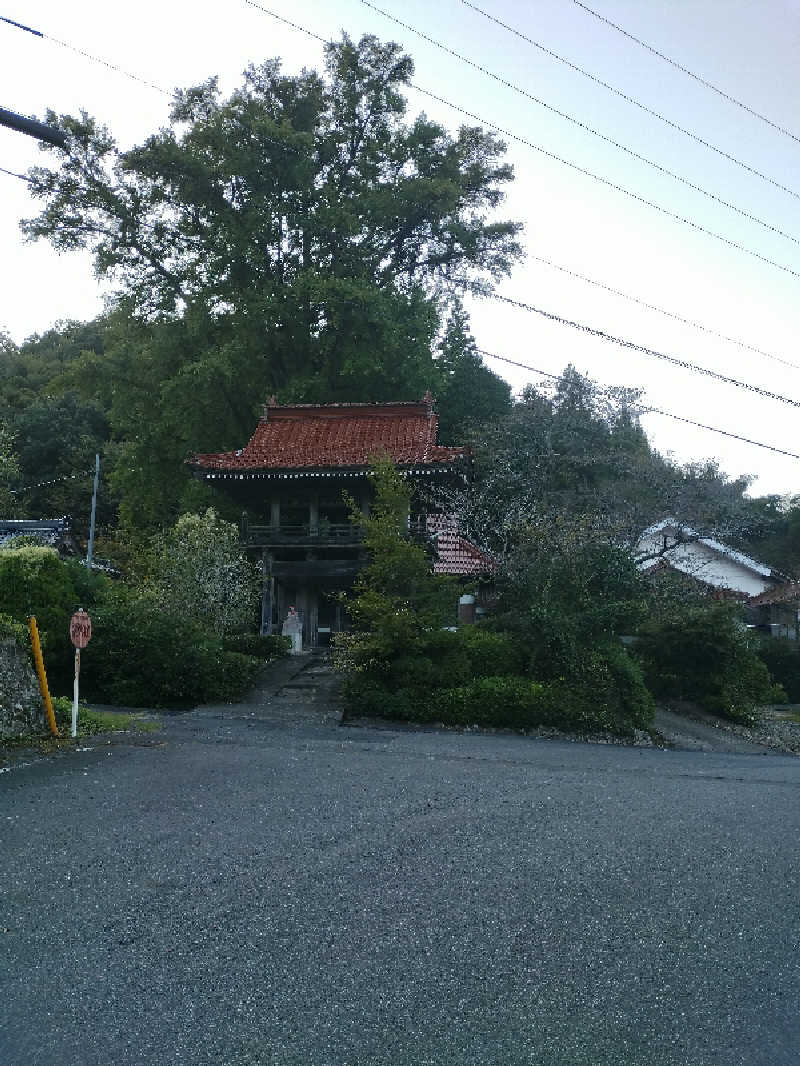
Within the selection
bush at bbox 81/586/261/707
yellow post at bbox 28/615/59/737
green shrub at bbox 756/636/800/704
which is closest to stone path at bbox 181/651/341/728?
bush at bbox 81/586/261/707

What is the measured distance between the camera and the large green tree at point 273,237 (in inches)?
1147

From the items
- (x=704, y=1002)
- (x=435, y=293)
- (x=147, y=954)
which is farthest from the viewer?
(x=435, y=293)

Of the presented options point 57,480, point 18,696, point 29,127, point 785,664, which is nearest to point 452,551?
point 785,664

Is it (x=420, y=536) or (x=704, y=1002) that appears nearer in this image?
(x=704, y=1002)

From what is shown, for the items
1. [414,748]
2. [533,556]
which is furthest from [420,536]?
[414,748]

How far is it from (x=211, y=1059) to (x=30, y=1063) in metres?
0.63

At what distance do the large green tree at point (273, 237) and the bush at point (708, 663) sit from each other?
13.8 metres

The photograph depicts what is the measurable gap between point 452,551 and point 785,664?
12106 mm

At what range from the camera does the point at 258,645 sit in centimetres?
2102

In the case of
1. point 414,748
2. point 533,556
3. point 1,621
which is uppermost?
point 533,556

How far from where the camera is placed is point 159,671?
17062 millimetres

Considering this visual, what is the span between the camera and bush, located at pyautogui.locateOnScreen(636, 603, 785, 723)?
20031mm

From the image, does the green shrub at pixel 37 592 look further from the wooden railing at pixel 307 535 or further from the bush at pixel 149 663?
the wooden railing at pixel 307 535

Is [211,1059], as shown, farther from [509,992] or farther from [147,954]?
[509,992]
